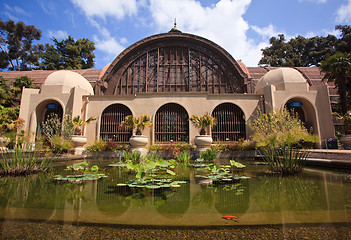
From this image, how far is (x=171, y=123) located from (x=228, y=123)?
423 cm

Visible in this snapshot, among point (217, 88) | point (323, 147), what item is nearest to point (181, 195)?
point (323, 147)

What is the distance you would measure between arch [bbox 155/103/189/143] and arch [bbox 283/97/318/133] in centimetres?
728

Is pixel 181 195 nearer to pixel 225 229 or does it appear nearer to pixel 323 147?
pixel 225 229

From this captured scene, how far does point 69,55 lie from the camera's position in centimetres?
3425

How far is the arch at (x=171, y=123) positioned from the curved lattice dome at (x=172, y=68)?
494cm

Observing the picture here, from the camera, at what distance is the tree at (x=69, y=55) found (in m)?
32.4

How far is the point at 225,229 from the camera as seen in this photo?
1836mm

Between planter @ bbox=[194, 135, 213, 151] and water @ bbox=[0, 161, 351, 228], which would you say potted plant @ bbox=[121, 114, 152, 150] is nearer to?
planter @ bbox=[194, 135, 213, 151]

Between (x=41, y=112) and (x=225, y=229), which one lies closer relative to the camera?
(x=225, y=229)

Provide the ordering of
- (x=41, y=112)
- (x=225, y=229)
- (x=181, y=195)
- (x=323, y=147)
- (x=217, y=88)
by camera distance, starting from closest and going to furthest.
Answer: (x=225, y=229)
(x=181, y=195)
(x=323, y=147)
(x=41, y=112)
(x=217, y=88)

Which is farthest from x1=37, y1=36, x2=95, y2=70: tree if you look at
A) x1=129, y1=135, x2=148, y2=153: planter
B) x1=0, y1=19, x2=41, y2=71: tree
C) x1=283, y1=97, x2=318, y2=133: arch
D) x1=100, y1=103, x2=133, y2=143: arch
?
x1=283, y1=97, x2=318, y2=133: arch

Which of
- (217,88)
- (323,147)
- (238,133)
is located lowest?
(323,147)

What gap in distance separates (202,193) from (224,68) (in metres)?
17.4

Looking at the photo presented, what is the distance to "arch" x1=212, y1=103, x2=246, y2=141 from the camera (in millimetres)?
13719
